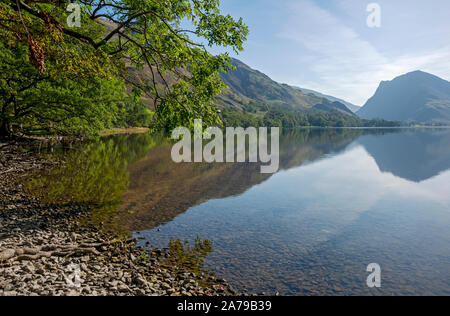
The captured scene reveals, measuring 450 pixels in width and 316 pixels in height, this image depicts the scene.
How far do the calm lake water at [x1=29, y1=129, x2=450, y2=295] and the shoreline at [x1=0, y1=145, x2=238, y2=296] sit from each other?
185cm

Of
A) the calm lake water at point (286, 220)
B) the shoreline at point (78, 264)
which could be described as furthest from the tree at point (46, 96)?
the shoreline at point (78, 264)

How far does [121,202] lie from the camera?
2194 centimetres

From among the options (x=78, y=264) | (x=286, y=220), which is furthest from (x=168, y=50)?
(x=286, y=220)

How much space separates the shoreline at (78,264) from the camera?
870 cm

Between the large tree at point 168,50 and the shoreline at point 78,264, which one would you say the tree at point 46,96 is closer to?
the large tree at point 168,50

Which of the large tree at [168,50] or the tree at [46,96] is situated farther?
the tree at [46,96]

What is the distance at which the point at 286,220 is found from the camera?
20.9 meters

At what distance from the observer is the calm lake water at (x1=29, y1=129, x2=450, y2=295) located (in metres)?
12.9

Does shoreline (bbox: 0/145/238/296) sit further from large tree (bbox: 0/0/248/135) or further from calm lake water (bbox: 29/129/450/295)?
large tree (bbox: 0/0/248/135)

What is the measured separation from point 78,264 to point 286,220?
598 inches

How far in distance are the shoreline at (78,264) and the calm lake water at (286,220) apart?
185 centimetres

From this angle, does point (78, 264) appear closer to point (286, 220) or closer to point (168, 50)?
point (168, 50)

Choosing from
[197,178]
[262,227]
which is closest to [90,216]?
[262,227]
